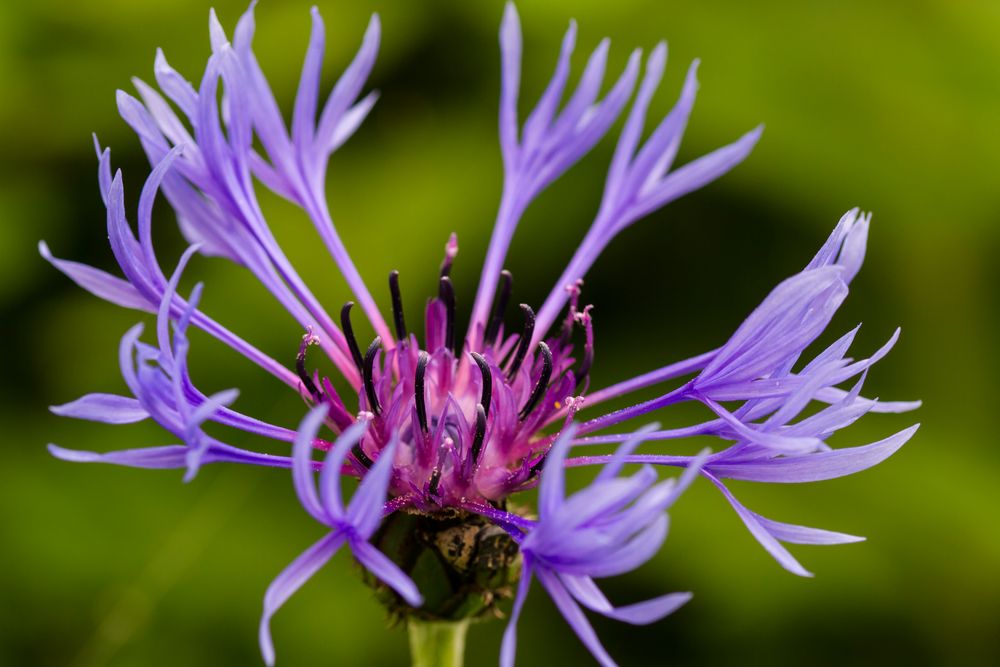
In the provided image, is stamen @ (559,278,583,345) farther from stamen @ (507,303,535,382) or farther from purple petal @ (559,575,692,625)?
purple petal @ (559,575,692,625)

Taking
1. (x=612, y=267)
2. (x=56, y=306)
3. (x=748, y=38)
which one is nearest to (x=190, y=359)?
(x=56, y=306)

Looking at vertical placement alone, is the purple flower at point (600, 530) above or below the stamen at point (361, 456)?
below

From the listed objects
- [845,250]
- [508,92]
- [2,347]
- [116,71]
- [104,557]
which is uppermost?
[116,71]

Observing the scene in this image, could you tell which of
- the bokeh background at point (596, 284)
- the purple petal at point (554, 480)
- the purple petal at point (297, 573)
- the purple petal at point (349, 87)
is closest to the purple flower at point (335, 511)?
the purple petal at point (297, 573)

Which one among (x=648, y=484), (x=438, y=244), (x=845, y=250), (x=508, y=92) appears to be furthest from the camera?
(x=438, y=244)

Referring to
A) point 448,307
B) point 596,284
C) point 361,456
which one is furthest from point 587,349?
point 596,284

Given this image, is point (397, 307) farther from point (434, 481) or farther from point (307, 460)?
point (307, 460)

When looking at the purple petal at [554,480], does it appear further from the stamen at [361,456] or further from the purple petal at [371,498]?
the stamen at [361,456]

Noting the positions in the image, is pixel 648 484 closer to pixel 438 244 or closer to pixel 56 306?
pixel 438 244

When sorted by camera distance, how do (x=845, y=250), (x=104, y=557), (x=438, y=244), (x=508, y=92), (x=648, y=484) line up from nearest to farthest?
(x=648, y=484), (x=845, y=250), (x=508, y=92), (x=104, y=557), (x=438, y=244)
